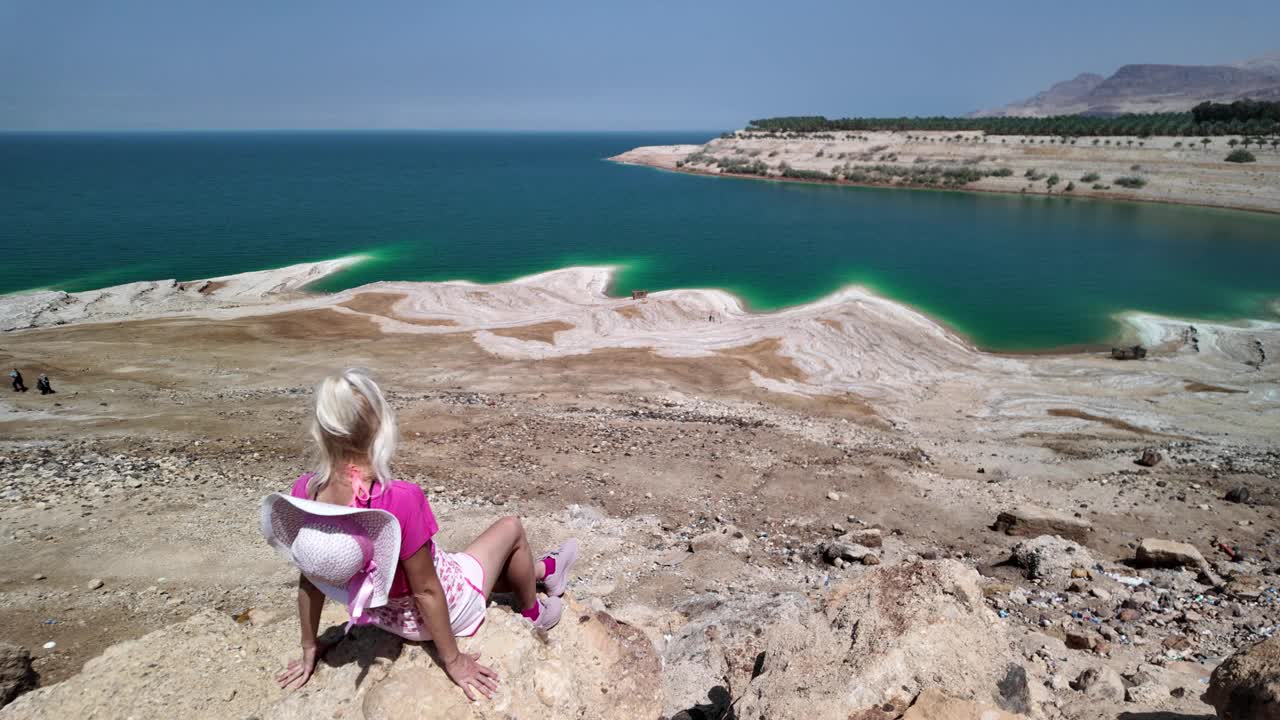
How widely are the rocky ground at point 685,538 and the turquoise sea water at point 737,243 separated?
16154 mm

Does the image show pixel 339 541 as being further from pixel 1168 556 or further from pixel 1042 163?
pixel 1042 163

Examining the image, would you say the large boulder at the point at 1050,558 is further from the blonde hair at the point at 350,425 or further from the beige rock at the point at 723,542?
the blonde hair at the point at 350,425

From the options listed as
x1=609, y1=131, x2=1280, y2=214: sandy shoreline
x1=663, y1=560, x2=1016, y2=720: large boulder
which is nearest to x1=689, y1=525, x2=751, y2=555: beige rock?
x1=663, y1=560, x2=1016, y2=720: large boulder

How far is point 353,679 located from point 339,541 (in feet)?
4.05

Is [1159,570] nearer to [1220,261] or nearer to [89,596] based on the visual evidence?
[89,596]

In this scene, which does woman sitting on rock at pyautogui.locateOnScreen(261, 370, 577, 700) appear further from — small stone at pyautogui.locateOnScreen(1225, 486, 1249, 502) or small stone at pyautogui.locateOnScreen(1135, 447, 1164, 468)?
small stone at pyautogui.locateOnScreen(1135, 447, 1164, 468)

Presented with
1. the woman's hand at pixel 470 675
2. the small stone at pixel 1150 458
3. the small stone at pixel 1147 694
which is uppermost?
the woman's hand at pixel 470 675

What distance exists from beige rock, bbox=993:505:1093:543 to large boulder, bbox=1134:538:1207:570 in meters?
1.20

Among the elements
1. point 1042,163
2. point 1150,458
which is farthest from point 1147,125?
point 1150,458

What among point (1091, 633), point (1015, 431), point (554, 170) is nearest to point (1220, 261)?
point (1015, 431)

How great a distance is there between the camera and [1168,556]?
9695mm

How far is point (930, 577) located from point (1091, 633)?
3.68 meters

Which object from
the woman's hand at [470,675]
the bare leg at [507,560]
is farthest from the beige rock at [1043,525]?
the woman's hand at [470,675]

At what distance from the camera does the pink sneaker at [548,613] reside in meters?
4.79
